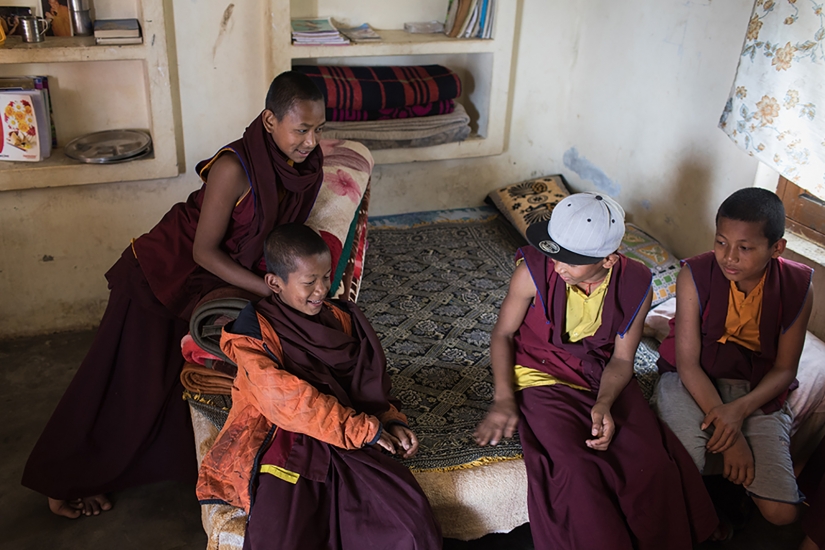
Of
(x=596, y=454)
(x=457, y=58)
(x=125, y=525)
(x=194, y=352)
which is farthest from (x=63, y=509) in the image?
(x=457, y=58)

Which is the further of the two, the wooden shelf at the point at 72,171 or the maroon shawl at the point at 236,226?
the wooden shelf at the point at 72,171

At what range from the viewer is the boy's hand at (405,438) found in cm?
212

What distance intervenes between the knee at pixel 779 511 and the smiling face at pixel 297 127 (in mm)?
1788

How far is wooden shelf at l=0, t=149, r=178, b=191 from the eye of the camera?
323 cm

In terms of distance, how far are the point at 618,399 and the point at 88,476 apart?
178cm

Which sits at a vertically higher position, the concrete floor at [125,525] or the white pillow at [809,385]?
the white pillow at [809,385]

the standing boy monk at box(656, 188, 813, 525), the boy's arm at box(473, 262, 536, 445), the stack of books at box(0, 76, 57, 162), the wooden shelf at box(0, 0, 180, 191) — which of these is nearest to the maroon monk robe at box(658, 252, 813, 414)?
the standing boy monk at box(656, 188, 813, 525)

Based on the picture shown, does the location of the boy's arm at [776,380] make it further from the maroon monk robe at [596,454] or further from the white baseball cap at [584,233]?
the white baseball cap at [584,233]

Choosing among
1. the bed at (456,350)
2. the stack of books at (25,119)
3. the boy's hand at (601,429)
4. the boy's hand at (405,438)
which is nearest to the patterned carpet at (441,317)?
the bed at (456,350)

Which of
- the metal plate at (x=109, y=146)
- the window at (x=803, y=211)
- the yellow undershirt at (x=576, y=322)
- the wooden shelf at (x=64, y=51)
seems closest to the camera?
the yellow undershirt at (x=576, y=322)

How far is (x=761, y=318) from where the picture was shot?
7.83 ft

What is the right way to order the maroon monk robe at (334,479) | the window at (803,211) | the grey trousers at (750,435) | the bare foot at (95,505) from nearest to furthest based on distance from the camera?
the maroon monk robe at (334,479) < the grey trousers at (750,435) < the bare foot at (95,505) < the window at (803,211)

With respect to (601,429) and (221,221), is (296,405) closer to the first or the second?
(221,221)

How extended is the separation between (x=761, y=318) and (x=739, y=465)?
48 cm
